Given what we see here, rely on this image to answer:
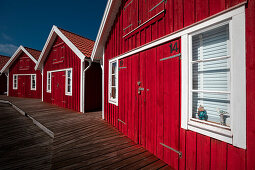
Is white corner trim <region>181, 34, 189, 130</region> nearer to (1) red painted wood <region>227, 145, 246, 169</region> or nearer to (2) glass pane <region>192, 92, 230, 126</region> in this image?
(2) glass pane <region>192, 92, 230, 126</region>

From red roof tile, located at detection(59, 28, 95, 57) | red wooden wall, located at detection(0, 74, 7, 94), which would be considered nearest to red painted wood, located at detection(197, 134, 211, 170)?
red roof tile, located at detection(59, 28, 95, 57)

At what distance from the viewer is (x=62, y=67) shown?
8805 mm

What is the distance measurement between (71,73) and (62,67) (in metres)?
1.35

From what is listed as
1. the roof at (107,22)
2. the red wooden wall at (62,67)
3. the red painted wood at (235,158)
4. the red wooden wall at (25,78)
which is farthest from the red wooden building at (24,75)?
the red painted wood at (235,158)

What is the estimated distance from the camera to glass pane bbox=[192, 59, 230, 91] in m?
1.82

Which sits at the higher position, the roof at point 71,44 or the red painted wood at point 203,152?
the roof at point 71,44

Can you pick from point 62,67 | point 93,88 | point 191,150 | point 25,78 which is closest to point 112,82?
point 93,88

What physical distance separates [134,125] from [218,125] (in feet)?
7.17

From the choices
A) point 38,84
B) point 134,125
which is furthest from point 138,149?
point 38,84

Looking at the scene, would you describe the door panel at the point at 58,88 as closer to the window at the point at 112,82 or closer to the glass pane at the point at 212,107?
the window at the point at 112,82

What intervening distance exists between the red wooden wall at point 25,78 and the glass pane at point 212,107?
1563 centimetres

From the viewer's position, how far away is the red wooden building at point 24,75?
13440mm

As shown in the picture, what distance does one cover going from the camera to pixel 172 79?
244 cm

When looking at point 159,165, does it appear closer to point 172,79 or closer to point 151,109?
point 151,109
